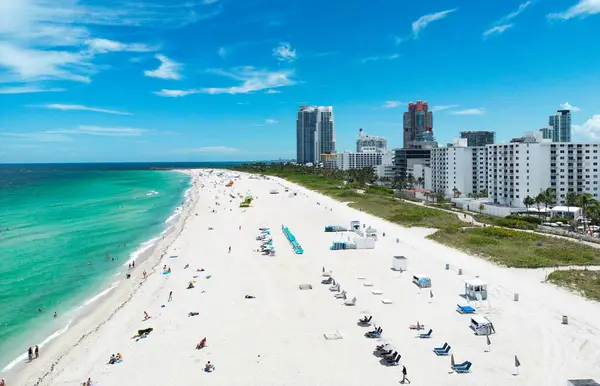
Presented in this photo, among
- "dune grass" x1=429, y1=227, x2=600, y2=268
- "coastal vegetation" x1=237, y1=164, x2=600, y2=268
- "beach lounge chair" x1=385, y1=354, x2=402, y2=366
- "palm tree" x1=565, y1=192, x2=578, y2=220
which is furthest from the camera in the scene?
"palm tree" x1=565, y1=192, x2=578, y2=220

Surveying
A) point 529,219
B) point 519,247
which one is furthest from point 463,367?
point 529,219

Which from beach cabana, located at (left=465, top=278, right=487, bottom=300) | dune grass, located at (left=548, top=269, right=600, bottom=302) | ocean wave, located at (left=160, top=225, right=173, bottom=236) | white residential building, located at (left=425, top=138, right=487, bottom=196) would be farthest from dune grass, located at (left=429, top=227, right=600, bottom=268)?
white residential building, located at (left=425, top=138, right=487, bottom=196)

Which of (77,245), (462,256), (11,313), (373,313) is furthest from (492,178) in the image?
(11,313)

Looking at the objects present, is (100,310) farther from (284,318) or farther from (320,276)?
(320,276)

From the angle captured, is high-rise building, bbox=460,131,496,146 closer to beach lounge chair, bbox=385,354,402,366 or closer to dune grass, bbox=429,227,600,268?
dune grass, bbox=429,227,600,268

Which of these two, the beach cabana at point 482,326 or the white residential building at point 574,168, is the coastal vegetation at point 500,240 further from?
the white residential building at point 574,168

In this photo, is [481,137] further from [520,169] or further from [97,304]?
[97,304]
